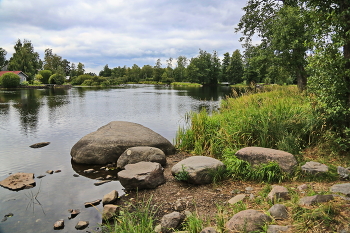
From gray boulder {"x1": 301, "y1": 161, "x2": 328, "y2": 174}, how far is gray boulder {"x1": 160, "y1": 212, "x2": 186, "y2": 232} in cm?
319

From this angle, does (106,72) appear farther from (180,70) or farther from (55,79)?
(55,79)

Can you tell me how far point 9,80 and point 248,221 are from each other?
72.8 metres

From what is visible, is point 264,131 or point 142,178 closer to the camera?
point 142,178

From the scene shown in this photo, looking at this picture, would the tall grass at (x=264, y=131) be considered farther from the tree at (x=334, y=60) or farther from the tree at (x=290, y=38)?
the tree at (x=290, y=38)

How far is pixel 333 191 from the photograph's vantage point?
4.68m

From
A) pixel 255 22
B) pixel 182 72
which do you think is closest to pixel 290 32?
pixel 255 22

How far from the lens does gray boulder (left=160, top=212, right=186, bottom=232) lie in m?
4.51

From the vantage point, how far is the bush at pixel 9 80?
61344 mm

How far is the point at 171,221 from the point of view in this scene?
459 cm

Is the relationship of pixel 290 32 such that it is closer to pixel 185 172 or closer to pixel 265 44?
pixel 265 44

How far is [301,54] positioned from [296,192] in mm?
14001

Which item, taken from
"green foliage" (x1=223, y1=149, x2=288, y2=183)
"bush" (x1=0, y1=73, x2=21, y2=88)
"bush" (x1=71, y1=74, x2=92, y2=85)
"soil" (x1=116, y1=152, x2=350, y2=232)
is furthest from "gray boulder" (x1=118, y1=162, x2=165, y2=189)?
"bush" (x1=71, y1=74, x2=92, y2=85)

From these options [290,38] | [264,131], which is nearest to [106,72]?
[290,38]

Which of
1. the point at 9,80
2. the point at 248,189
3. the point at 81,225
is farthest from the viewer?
the point at 9,80
